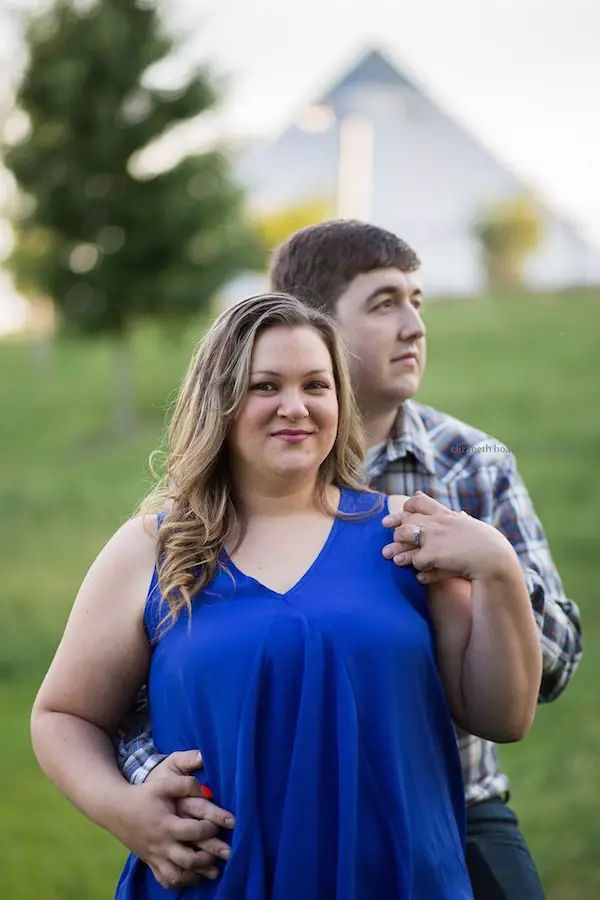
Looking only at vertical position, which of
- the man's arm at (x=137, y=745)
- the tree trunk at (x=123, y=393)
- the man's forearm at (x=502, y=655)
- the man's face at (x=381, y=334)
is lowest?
the man's arm at (x=137, y=745)

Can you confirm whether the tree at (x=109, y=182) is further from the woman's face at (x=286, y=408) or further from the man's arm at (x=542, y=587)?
the woman's face at (x=286, y=408)

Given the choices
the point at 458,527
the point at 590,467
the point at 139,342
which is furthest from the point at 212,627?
the point at 139,342

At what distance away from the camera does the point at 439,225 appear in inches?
735

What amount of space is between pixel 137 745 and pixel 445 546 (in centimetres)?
65

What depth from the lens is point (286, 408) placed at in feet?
6.20

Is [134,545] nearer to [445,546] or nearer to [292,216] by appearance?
[445,546]

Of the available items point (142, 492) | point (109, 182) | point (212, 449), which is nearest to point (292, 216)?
point (109, 182)

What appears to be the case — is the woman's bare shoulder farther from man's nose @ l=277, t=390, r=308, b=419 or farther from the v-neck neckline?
man's nose @ l=277, t=390, r=308, b=419

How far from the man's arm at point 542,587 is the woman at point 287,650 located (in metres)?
0.28

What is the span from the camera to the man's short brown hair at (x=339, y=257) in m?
2.42

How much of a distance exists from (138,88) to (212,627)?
1313 centimetres

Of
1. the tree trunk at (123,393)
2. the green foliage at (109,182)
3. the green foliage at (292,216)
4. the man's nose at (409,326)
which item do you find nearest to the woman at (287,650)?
the man's nose at (409,326)

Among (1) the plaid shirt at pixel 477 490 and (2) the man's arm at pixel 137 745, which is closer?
(2) the man's arm at pixel 137 745

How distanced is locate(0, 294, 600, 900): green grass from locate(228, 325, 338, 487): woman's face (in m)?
0.45
